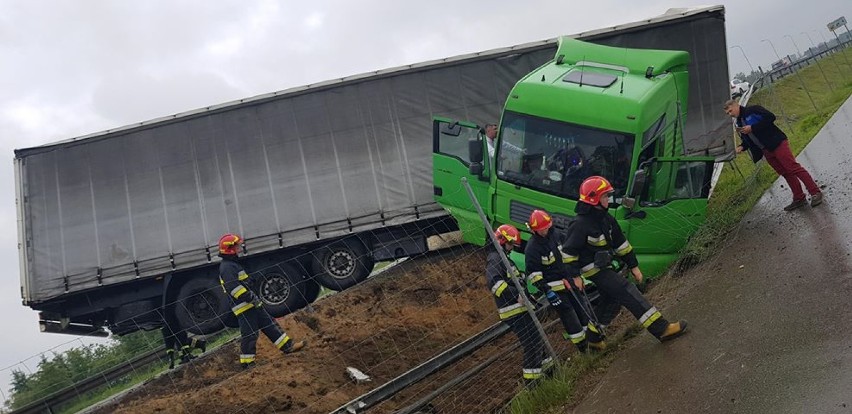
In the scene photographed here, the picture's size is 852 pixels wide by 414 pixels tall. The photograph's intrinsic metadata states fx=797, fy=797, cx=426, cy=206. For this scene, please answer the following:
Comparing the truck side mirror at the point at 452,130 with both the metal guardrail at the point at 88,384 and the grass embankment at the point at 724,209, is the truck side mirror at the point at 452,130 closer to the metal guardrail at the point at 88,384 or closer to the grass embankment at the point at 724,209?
the grass embankment at the point at 724,209

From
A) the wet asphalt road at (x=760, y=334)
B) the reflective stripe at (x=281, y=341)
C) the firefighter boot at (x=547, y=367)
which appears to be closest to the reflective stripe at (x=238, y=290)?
the reflective stripe at (x=281, y=341)

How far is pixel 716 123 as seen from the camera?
13.7 meters

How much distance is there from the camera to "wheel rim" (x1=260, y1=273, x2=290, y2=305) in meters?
13.6

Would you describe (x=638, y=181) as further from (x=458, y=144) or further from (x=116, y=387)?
(x=116, y=387)

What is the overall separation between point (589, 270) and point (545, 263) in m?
0.47

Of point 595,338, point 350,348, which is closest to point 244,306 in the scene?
point 350,348

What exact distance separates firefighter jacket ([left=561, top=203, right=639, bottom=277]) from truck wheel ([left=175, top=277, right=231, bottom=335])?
762 cm

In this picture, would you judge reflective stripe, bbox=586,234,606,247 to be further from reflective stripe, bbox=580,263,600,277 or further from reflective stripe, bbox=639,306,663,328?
reflective stripe, bbox=639,306,663,328

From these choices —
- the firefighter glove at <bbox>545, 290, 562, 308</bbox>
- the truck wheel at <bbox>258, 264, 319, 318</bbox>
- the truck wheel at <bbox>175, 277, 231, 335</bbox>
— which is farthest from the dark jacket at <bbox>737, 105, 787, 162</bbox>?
the truck wheel at <bbox>175, 277, 231, 335</bbox>

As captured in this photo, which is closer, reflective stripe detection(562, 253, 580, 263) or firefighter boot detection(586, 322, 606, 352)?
reflective stripe detection(562, 253, 580, 263)

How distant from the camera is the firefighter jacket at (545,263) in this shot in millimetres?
7898

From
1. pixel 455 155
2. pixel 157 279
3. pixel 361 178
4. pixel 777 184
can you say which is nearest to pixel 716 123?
pixel 777 184

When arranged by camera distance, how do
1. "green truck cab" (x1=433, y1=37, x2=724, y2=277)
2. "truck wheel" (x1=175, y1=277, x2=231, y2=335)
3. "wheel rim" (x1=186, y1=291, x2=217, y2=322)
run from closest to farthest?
"green truck cab" (x1=433, y1=37, x2=724, y2=277) → "truck wheel" (x1=175, y1=277, x2=231, y2=335) → "wheel rim" (x1=186, y1=291, x2=217, y2=322)

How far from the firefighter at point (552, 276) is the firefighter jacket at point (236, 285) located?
3.68m
